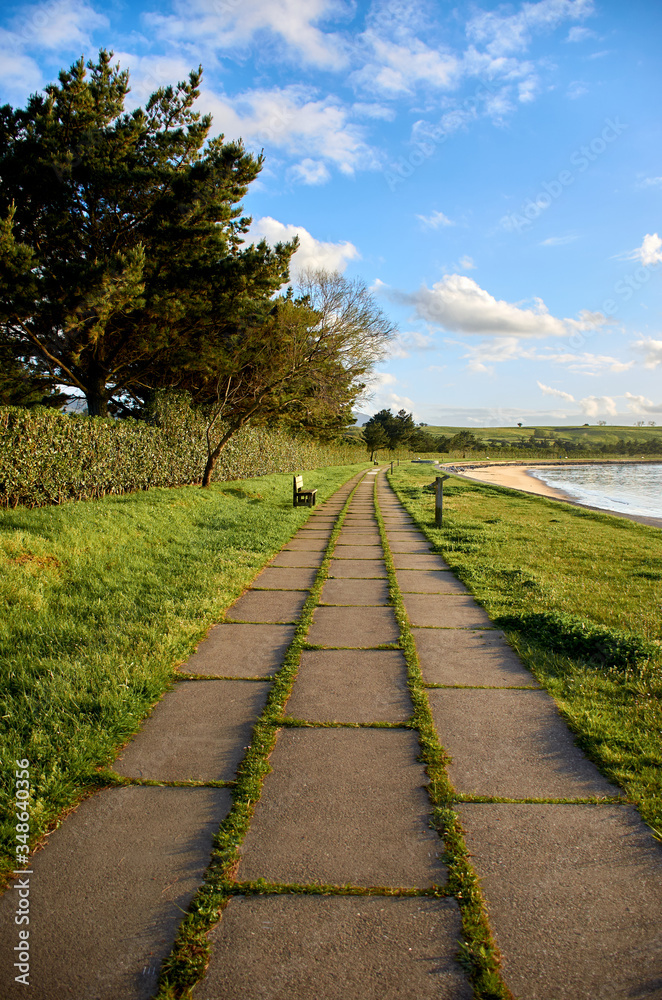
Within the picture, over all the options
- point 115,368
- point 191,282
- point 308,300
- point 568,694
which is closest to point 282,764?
point 568,694

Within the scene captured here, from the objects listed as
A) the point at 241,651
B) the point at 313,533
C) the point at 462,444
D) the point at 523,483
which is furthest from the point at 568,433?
the point at 241,651

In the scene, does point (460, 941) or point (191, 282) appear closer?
point (460, 941)

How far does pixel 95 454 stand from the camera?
10469mm

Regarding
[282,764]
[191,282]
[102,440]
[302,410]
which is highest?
[191,282]

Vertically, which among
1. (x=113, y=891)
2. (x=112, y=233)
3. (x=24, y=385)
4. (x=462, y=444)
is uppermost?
(x=112, y=233)

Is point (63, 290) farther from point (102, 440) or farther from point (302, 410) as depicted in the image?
point (302, 410)

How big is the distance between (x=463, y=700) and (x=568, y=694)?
67 cm

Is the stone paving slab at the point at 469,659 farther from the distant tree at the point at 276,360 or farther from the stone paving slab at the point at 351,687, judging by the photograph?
the distant tree at the point at 276,360

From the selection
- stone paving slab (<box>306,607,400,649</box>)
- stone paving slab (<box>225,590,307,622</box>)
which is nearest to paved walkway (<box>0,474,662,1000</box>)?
stone paving slab (<box>306,607,400,649</box>)

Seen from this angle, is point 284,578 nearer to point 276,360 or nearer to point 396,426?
point 276,360

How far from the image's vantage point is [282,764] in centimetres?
264

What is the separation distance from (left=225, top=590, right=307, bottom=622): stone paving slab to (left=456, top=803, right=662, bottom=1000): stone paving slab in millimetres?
2885

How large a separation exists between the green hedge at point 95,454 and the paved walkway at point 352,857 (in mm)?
6471

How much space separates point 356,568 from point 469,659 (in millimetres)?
3160
